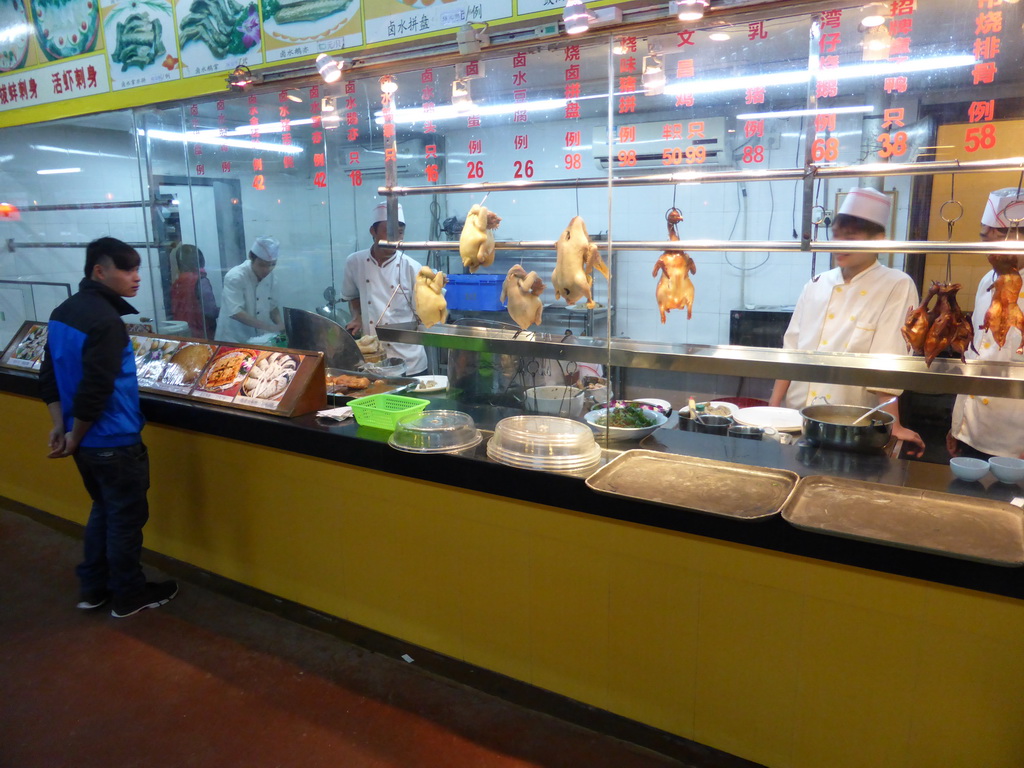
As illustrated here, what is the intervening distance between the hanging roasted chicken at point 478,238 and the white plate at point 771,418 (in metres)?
1.28

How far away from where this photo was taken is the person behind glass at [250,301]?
533 centimetres

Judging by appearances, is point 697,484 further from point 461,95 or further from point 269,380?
point 269,380

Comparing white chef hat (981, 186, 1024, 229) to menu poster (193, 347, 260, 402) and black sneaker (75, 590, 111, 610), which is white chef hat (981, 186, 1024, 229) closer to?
menu poster (193, 347, 260, 402)

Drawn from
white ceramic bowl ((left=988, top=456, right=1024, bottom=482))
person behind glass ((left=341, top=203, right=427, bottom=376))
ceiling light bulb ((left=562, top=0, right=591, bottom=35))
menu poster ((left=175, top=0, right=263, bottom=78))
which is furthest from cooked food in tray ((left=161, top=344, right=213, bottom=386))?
white ceramic bowl ((left=988, top=456, right=1024, bottom=482))

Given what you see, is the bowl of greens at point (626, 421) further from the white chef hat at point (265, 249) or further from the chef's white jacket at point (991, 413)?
the white chef hat at point (265, 249)

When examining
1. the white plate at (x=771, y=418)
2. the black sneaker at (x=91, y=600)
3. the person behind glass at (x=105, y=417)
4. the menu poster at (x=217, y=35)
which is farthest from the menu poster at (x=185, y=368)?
the white plate at (x=771, y=418)

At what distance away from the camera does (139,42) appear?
4.08 m

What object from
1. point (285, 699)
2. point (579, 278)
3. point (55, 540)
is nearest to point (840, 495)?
point (579, 278)

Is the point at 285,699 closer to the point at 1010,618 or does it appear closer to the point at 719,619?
the point at 719,619

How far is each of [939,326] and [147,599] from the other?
11.8ft

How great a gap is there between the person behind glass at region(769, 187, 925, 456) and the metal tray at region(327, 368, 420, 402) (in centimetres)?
201

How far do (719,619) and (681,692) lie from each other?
32 centimetres

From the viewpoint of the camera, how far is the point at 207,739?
2504 mm

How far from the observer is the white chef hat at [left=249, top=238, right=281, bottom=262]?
520cm
